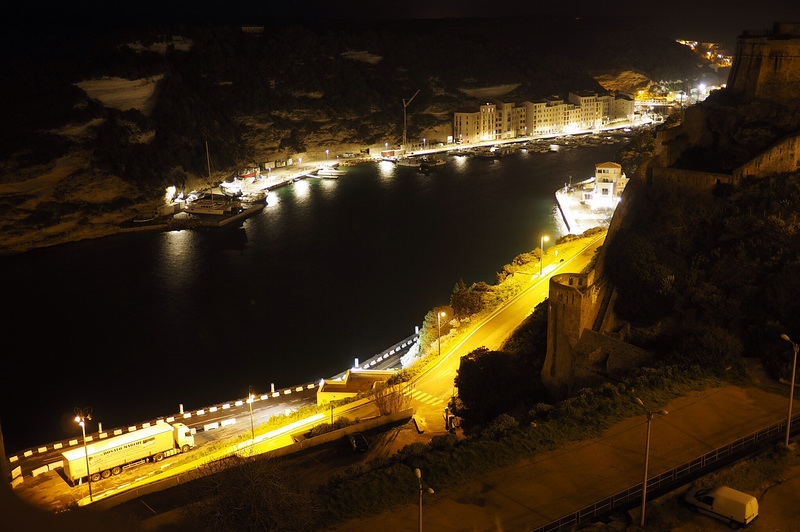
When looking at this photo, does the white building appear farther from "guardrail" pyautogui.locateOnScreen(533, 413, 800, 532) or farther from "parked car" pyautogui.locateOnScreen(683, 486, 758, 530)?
"parked car" pyautogui.locateOnScreen(683, 486, 758, 530)

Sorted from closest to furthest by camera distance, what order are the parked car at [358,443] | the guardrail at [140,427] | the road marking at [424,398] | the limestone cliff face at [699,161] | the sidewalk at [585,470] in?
the sidewalk at [585,470] < the parked car at [358,443] < the limestone cliff face at [699,161] < the guardrail at [140,427] < the road marking at [424,398]

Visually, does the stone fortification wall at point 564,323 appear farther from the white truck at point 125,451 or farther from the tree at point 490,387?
the white truck at point 125,451

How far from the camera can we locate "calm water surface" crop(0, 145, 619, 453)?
17.5 meters

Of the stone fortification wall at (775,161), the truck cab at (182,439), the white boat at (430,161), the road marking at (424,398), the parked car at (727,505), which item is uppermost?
the stone fortification wall at (775,161)

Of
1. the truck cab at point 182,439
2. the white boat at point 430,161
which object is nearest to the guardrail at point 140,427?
the truck cab at point 182,439

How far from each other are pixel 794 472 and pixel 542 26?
10116 cm

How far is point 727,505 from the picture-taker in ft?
21.5

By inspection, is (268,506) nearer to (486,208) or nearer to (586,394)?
(586,394)

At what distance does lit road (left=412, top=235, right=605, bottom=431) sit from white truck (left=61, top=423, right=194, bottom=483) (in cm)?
455

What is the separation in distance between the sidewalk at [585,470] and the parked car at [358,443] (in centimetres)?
310

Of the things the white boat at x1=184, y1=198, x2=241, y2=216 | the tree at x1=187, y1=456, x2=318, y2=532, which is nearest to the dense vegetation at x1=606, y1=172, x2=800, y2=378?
the tree at x1=187, y1=456, x2=318, y2=532

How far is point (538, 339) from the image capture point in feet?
43.9

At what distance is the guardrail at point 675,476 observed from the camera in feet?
22.2

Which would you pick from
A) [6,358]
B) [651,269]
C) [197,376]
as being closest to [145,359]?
[197,376]
